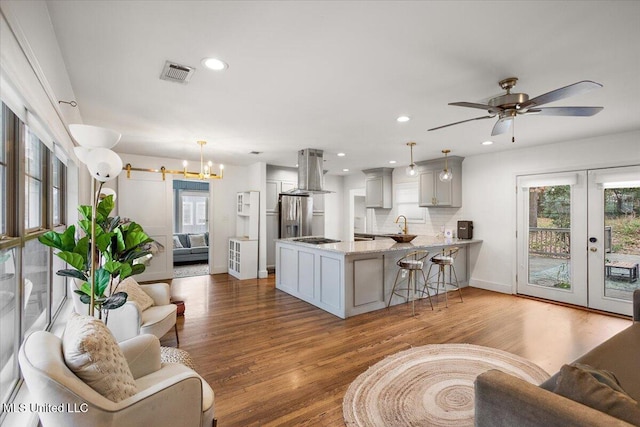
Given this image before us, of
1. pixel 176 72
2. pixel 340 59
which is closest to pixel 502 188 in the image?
pixel 340 59

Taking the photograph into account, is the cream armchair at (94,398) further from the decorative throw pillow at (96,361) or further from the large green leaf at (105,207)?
the large green leaf at (105,207)

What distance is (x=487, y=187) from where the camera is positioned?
5543 mm

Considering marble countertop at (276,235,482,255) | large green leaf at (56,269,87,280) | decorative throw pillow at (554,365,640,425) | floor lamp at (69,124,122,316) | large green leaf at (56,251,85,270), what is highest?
floor lamp at (69,124,122,316)

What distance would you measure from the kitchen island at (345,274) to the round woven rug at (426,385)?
3.89 ft

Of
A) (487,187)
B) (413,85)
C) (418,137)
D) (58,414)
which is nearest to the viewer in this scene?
(58,414)

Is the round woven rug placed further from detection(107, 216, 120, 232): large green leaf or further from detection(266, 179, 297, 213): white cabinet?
detection(266, 179, 297, 213): white cabinet

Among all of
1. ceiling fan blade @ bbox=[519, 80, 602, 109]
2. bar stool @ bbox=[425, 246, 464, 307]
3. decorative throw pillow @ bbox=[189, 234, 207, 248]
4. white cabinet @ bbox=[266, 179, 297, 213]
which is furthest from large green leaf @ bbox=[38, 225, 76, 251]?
decorative throw pillow @ bbox=[189, 234, 207, 248]

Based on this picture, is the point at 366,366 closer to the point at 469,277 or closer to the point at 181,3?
the point at 181,3

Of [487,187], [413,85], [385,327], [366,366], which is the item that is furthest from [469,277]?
[413,85]

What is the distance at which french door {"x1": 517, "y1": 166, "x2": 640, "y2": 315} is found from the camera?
4090 mm

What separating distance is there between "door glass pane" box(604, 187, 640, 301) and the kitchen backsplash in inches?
85.0

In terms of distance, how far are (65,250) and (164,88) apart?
162cm

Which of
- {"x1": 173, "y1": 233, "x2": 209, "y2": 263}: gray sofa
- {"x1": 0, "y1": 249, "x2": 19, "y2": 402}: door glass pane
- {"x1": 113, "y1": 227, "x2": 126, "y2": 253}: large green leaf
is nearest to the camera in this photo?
{"x1": 0, "y1": 249, "x2": 19, "y2": 402}: door glass pane

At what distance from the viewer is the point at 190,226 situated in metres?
9.40
